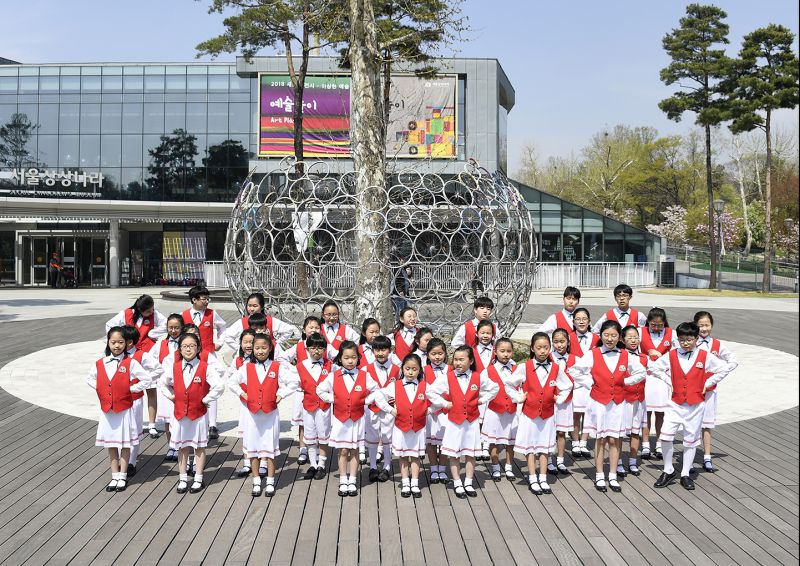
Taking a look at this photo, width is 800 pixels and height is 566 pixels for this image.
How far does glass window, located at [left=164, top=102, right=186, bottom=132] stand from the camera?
125ft

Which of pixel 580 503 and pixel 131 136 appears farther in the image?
pixel 131 136

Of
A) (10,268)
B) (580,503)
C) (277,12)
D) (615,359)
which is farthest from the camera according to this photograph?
(10,268)

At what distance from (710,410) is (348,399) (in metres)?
3.46

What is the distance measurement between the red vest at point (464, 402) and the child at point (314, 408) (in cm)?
116

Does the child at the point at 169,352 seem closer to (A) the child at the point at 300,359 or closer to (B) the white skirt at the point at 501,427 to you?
(A) the child at the point at 300,359

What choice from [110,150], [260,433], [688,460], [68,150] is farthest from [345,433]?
[68,150]

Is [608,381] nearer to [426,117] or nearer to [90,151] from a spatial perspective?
[426,117]

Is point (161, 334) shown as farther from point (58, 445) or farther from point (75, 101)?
point (75, 101)

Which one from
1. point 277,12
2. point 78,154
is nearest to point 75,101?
point 78,154

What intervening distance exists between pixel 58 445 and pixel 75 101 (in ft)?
116

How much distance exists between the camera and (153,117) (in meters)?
38.3

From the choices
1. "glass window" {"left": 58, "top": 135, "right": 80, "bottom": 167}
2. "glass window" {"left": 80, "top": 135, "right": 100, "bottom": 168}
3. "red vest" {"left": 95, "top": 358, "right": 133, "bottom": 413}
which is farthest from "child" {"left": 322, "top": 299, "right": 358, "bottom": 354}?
"glass window" {"left": 58, "top": 135, "right": 80, "bottom": 167}

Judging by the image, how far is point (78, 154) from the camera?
38688mm

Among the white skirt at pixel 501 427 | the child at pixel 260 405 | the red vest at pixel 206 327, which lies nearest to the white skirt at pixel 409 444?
the white skirt at pixel 501 427
